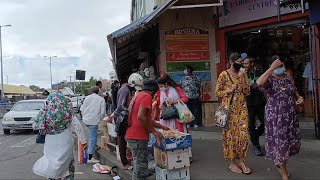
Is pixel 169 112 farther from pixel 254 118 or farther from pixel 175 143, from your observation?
pixel 254 118

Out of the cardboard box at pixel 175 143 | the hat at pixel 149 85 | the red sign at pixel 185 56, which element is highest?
the red sign at pixel 185 56

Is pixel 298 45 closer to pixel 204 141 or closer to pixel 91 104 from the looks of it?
pixel 204 141

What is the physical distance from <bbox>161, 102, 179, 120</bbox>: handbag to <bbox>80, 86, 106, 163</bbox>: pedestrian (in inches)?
117

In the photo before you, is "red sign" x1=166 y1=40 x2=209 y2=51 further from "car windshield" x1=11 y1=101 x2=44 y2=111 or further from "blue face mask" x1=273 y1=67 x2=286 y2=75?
"car windshield" x1=11 y1=101 x2=44 y2=111

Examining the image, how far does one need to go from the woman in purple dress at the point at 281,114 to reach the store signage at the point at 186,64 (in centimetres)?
621

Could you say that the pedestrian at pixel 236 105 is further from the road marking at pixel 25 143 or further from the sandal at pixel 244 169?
the road marking at pixel 25 143

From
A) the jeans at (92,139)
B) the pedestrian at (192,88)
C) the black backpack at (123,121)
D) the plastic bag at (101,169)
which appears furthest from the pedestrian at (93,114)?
the black backpack at (123,121)

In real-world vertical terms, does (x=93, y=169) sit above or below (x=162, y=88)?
below

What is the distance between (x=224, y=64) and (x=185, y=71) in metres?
1.34

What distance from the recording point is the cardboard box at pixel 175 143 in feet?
19.2

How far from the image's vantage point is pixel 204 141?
32.3 ft

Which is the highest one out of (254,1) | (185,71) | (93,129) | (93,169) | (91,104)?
(254,1)

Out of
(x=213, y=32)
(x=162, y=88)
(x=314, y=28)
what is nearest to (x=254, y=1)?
(x=213, y=32)

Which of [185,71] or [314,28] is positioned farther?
[185,71]
